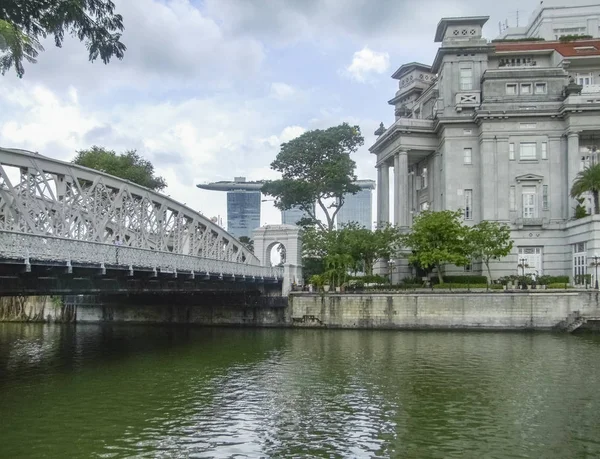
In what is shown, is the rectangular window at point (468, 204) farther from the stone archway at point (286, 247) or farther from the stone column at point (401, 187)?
the stone archway at point (286, 247)

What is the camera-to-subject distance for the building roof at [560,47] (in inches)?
2648

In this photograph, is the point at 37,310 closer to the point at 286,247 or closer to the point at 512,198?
the point at 286,247

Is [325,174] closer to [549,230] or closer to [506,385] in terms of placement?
[549,230]

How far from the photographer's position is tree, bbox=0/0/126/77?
9977 millimetres

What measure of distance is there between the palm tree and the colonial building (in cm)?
217

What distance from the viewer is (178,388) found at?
1013 inches

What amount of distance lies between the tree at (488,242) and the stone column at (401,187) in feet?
40.6

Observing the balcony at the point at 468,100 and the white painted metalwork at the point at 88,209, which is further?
the balcony at the point at 468,100

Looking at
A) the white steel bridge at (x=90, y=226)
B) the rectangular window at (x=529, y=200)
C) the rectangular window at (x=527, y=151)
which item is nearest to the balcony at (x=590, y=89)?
the rectangular window at (x=527, y=151)

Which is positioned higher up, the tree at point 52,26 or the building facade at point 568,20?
the building facade at point 568,20

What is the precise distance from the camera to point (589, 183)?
5722 centimetres

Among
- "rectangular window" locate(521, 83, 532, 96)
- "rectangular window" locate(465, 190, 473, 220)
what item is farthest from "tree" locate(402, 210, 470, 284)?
"rectangular window" locate(521, 83, 532, 96)

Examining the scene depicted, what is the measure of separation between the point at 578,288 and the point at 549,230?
10.2 metres

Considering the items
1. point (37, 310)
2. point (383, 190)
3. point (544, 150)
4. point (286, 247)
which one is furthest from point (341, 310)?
point (37, 310)
